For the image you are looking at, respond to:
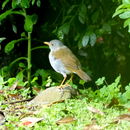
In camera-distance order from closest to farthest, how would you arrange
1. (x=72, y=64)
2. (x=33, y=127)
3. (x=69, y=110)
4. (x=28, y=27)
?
(x=33, y=127)
(x=69, y=110)
(x=72, y=64)
(x=28, y=27)

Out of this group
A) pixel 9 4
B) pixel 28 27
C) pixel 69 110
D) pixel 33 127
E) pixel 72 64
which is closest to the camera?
pixel 33 127

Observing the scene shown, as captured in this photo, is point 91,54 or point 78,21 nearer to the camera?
point 78,21

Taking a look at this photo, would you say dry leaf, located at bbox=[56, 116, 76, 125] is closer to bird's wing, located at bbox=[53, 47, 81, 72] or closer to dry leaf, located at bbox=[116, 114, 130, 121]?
dry leaf, located at bbox=[116, 114, 130, 121]

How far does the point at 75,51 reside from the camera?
858cm

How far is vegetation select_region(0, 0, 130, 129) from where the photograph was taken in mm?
4984

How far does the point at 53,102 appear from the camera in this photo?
5.37m

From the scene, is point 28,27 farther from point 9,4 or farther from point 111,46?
point 111,46

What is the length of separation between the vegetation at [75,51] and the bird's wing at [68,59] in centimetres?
28

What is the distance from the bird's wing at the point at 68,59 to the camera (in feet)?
20.8

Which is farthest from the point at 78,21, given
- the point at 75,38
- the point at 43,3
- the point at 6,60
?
the point at 6,60

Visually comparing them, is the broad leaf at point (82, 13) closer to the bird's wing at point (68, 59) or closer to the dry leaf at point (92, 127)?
the bird's wing at point (68, 59)

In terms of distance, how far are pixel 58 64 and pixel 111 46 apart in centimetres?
247

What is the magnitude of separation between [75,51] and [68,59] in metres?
2.17

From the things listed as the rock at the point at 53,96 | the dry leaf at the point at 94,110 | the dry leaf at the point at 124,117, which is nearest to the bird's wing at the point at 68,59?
the rock at the point at 53,96
